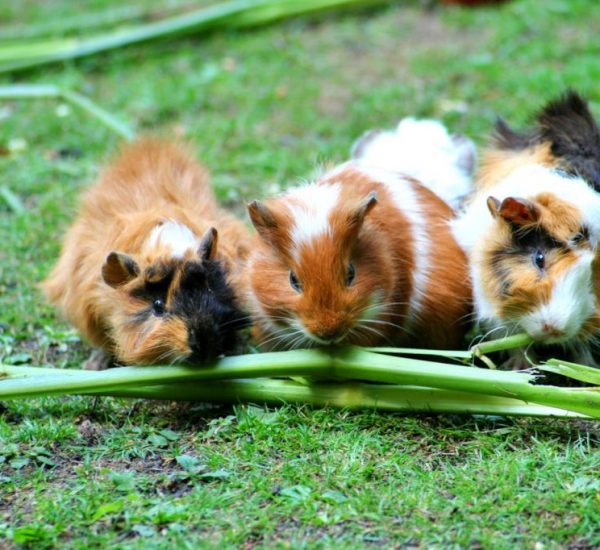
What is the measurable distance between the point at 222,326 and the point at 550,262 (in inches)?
49.3

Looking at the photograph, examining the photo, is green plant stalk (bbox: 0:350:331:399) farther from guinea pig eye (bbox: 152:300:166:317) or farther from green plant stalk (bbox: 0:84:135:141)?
green plant stalk (bbox: 0:84:135:141)

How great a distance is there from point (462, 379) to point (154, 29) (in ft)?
16.1

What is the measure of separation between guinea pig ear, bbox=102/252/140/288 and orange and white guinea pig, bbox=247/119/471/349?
46cm

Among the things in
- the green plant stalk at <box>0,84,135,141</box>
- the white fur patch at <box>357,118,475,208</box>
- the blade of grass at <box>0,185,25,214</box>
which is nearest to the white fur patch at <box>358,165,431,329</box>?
the white fur patch at <box>357,118,475,208</box>

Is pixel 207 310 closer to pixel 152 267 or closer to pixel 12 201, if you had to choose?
pixel 152 267

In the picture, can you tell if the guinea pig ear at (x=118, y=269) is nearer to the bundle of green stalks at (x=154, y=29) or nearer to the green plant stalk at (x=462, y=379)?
the green plant stalk at (x=462, y=379)

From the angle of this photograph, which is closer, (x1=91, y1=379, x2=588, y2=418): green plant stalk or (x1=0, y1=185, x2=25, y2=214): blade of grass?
(x1=91, y1=379, x2=588, y2=418): green plant stalk

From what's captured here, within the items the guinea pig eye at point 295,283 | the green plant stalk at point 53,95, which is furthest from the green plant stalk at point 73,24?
the guinea pig eye at point 295,283

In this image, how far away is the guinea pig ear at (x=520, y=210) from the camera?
3.30 metres

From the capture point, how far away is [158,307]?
3.48 meters

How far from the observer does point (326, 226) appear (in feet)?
10.8

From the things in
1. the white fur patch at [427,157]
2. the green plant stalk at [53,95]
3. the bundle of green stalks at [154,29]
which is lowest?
the white fur patch at [427,157]

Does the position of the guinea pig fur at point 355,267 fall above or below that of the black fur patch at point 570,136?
below

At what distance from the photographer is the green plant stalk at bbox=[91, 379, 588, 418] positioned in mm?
3283
